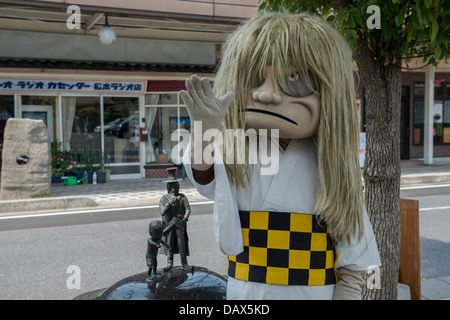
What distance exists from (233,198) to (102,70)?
11.4 meters

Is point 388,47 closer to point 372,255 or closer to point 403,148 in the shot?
point 372,255

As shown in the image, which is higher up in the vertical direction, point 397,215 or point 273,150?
point 273,150

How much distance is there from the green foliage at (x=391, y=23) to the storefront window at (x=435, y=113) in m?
14.4

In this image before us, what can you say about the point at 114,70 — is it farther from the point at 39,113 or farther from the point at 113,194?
the point at 113,194

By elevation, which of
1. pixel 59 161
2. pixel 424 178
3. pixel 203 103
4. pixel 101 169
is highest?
pixel 203 103


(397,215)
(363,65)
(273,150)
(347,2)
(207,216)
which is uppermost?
(347,2)

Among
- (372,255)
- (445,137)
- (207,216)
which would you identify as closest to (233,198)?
(372,255)

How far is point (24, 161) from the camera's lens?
9414 millimetres

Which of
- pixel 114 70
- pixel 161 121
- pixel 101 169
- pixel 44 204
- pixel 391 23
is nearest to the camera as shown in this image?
pixel 391 23

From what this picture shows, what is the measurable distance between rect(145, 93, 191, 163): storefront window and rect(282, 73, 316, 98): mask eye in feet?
39.2

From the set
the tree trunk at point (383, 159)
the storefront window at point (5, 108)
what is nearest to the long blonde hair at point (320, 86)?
the tree trunk at point (383, 159)

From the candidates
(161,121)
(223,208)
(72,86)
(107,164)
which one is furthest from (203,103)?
(161,121)

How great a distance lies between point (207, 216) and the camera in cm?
795

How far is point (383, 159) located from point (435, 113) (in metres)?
15.2
